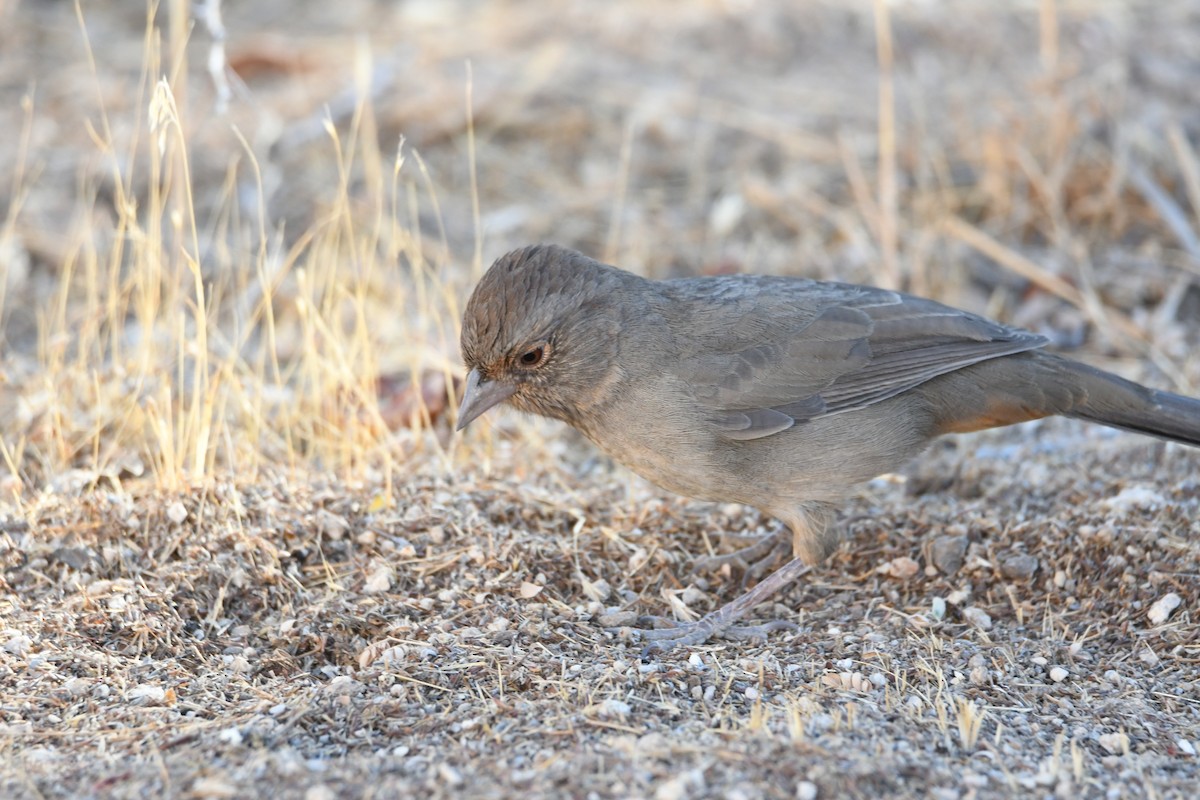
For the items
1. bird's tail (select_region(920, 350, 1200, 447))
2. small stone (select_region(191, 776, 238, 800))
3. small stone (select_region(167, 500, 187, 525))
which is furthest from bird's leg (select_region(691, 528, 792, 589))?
small stone (select_region(191, 776, 238, 800))

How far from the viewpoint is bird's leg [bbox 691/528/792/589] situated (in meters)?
4.86

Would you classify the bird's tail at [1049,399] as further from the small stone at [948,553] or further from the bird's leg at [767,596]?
the bird's leg at [767,596]

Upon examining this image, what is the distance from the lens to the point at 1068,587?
14.7 ft

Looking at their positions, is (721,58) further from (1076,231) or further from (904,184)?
(1076,231)

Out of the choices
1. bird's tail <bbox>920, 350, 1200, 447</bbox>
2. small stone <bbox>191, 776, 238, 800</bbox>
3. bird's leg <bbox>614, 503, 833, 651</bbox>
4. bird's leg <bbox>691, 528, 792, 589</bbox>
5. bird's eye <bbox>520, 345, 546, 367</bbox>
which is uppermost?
bird's eye <bbox>520, 345, 546, 367</bbox>

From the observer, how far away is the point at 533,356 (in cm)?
452

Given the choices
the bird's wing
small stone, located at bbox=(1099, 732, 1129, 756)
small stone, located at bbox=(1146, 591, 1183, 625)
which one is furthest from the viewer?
the bird's wing

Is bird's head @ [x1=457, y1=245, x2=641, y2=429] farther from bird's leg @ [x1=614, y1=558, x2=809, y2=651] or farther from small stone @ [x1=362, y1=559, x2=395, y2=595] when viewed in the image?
bird's leg @ [x1=614, y1=558, x2=809, y2=651]

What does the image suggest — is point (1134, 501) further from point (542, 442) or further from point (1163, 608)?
point (542, 442)

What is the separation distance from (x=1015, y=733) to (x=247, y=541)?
8.64 feet

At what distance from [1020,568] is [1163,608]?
482 mm

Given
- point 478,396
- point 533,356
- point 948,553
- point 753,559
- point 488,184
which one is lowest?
point 753,559

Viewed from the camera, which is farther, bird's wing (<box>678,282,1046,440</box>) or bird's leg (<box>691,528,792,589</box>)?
bird's leg (<box>691,528,792,589</box>)

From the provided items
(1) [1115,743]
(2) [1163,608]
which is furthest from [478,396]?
(2) [1163,608]
